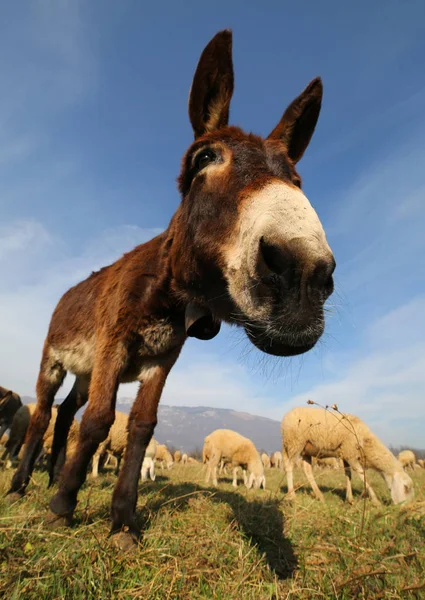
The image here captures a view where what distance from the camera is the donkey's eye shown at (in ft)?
9.15

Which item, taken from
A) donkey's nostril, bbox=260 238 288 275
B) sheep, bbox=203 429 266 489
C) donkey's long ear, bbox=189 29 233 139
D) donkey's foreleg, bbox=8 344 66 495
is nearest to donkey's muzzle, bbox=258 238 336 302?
donkey's nostril, bbox=260 238 288 275

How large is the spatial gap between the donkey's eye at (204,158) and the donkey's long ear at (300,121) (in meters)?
0.85

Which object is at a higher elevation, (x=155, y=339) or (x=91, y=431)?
(x=155, y=339)

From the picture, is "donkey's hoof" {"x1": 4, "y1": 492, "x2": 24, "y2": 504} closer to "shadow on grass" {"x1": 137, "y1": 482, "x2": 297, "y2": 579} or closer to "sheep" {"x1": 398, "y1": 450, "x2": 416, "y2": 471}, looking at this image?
"shadow on grass" {"x1": 137, "y1": 482, "x2": 297, "y2": 579}

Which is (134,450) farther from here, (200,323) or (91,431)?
(200,323)

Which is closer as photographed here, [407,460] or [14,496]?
[14,496]

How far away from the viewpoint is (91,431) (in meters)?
3.02

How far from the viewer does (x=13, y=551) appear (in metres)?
2.05

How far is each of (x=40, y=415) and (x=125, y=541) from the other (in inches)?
123

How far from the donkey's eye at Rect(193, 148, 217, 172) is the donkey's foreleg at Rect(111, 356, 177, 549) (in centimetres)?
222

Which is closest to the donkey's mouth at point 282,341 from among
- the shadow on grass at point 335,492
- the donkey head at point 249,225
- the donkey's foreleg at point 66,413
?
the donkey head at point 249,225

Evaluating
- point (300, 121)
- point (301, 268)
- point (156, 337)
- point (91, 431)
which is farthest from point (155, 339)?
point (300, 121)

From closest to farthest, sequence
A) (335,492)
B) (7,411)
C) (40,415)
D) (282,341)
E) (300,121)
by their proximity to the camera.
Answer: (282,341) → (300,121) → (40,415) → (335,492) → (7,411)

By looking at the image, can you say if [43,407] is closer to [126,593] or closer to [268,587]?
[126,593]
